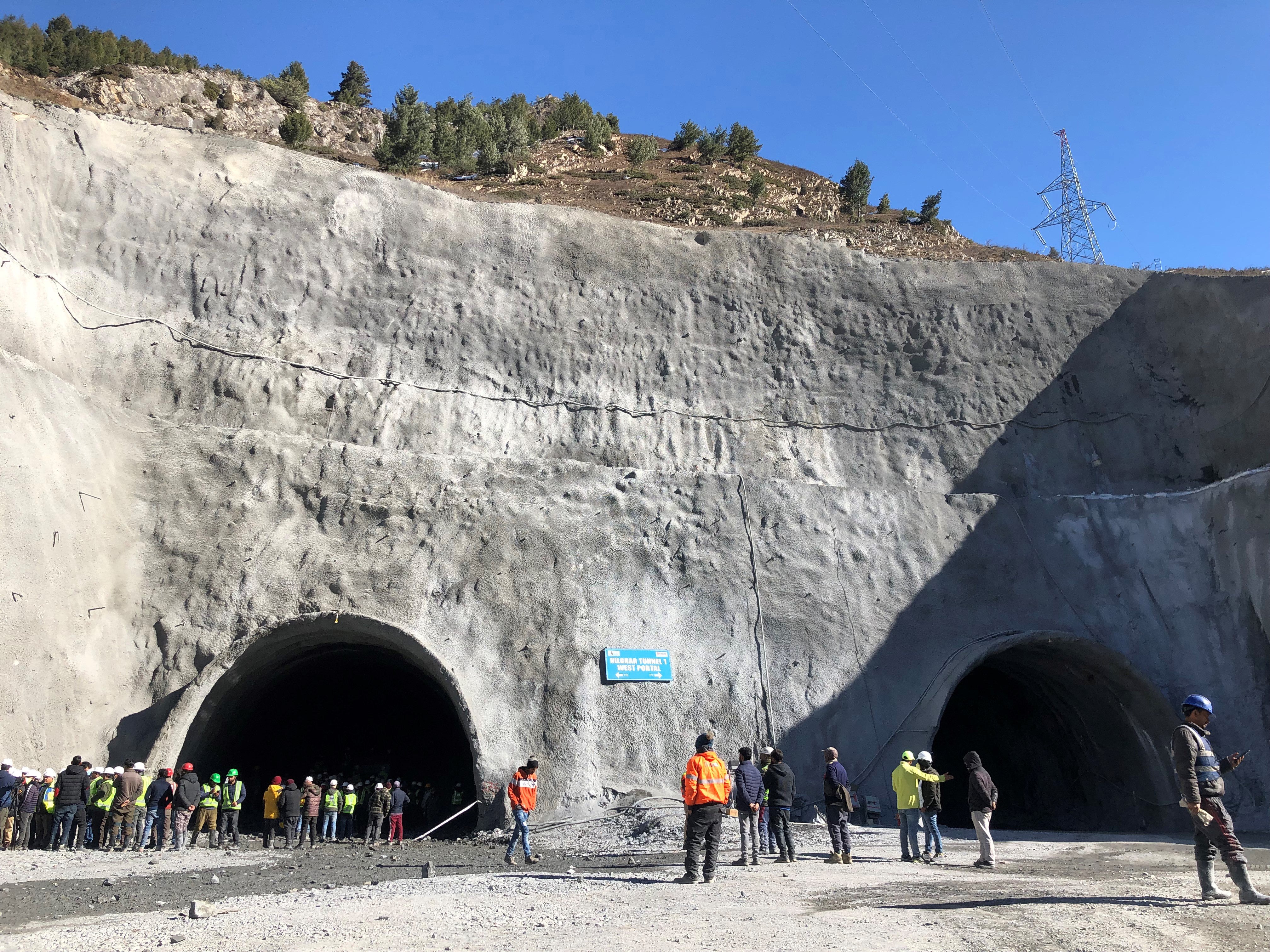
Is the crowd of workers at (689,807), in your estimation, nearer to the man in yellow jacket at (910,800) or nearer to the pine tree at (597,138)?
the man in yellow jacket at (910,800)

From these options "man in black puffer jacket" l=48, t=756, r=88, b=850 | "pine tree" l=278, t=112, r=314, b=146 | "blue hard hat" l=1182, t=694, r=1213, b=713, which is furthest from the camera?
"pine tree" l=278, t=112, r=314, b=146

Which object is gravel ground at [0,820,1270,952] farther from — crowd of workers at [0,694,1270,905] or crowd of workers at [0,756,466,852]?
crowd of workers at [0,756,466,852]

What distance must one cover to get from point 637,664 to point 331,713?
1056cm

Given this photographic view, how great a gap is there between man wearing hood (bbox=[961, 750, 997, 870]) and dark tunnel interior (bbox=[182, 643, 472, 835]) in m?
9.93

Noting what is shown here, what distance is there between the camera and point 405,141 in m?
26.5

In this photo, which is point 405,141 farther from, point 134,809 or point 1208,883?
point 1208,883

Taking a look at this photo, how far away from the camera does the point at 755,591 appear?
16.8m

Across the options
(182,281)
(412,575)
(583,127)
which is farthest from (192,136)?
(583,127)

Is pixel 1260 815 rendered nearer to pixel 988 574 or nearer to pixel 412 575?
pixel 988 574

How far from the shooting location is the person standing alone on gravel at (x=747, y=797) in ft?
33.3

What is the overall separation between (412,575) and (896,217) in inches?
847

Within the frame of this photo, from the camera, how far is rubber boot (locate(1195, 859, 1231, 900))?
6.65 metres

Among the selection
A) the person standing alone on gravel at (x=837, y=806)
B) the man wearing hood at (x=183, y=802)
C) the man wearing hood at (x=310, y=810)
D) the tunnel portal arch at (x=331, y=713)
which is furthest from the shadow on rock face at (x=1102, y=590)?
the man wearing hood at (x=183, y=802)

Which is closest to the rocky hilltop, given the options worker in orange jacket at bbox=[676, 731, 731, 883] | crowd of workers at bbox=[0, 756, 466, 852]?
crowd of workers at bbox=[0, 756, 466, 852]
